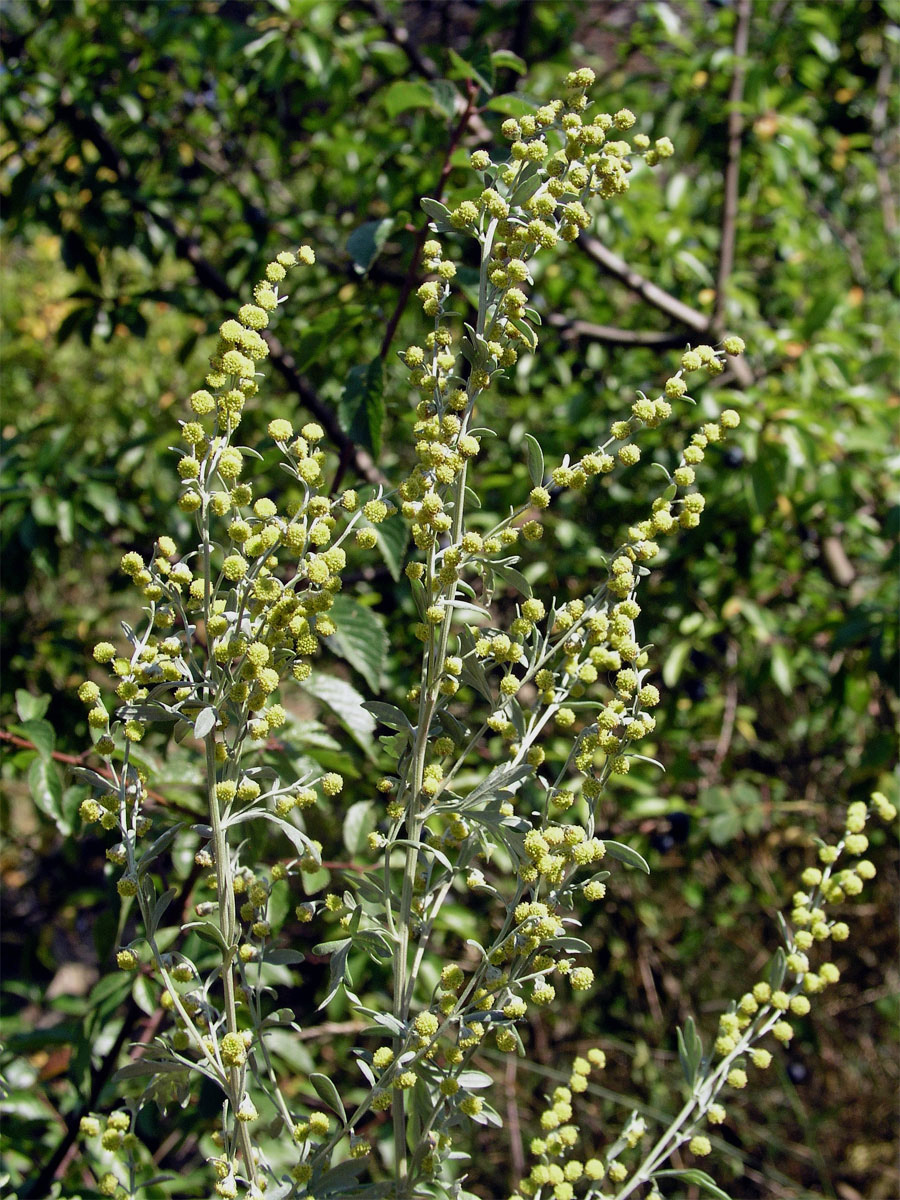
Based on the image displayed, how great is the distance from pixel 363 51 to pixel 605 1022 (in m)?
2.65

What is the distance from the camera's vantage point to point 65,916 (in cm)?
294

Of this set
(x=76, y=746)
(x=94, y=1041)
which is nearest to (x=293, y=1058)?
(x=94, y=1041)

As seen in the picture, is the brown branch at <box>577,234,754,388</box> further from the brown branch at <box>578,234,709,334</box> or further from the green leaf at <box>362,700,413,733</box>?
the green leaf at <box>362,700,413,733</box>

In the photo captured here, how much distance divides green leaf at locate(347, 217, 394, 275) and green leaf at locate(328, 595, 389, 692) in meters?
0.42

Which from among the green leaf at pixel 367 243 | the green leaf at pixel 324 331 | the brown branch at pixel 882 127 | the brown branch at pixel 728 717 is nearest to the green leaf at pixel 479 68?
the green leaf at pixel 367 243

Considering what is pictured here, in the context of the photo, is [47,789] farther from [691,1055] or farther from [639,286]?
[639,286]

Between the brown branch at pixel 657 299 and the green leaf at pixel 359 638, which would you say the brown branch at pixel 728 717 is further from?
the green leaf at pixel 359 638

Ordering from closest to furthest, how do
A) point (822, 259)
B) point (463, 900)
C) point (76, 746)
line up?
point (76, 746) < point (463, 900) < point (822, 259)

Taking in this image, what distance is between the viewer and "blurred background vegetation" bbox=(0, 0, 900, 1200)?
200cm

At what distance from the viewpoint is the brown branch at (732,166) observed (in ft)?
8.00

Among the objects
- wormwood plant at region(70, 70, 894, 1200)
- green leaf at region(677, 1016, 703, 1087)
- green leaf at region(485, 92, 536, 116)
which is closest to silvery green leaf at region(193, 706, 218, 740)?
wormwood plant at region(70, 70, 894, 1200)

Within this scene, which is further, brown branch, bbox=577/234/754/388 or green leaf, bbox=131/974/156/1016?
brown branch, bbox=577/234/754/388

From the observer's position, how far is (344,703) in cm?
130

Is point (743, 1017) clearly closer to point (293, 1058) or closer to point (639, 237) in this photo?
point (293, 1058)
